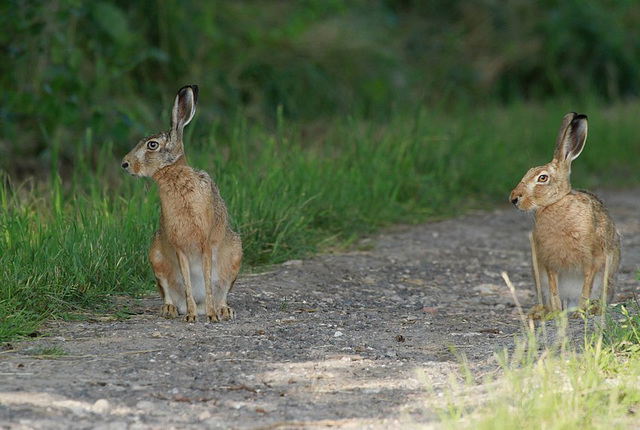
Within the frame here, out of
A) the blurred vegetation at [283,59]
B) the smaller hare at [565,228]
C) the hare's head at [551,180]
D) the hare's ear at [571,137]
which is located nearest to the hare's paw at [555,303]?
the smaller hare at [565,228]

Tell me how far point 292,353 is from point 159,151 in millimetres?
1450

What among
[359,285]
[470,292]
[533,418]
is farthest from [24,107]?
[533,418]

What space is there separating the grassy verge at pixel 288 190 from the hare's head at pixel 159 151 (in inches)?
24.0

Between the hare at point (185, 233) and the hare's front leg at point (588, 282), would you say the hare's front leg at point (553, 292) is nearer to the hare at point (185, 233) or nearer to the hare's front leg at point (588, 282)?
the hare's front leg at point (588, 282)

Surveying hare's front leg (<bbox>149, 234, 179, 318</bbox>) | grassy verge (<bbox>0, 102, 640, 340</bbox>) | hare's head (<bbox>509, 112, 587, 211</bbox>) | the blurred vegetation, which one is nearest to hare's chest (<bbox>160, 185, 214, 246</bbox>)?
hare's front leg (<bbox>149, 234, 179, 318</bbox>)

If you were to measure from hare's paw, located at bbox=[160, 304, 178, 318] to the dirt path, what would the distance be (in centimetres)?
10

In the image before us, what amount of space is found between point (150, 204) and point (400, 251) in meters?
2.00

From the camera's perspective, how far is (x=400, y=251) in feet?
25.6

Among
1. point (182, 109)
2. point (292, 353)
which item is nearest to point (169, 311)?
point (292, 353)

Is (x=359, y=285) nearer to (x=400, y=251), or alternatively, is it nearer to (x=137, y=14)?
(x=400, y=251)

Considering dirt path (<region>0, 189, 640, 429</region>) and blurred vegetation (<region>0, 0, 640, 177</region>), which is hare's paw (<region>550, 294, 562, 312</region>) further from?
blurred vegetation (<region>0, 0, 640, 177</region>)

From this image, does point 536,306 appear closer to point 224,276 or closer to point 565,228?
point 565,228

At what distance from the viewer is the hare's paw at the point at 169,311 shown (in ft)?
18.4

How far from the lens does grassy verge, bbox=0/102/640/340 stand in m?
5.75
